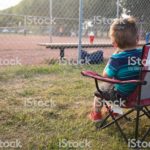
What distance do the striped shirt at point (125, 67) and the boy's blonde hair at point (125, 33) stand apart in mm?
89

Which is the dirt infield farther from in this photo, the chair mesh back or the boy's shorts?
the chair mesh back

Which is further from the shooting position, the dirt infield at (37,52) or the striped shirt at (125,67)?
the dirt infield at (37,52)

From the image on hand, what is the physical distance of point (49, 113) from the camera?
4504 mm

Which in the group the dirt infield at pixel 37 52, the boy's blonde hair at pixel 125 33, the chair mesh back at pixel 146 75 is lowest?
the dirt infield at pixel 37 52

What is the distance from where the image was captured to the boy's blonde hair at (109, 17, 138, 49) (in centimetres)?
358

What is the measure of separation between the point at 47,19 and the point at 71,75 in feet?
10.5

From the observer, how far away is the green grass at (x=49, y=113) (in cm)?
369

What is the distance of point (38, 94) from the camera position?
554 cm

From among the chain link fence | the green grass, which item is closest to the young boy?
the green grass

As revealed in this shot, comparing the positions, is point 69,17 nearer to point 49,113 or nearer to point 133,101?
point 49,113

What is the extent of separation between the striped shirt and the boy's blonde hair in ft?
0.29

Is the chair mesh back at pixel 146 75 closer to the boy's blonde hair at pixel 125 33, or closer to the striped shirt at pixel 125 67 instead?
the striped shirt at pixel 125 67

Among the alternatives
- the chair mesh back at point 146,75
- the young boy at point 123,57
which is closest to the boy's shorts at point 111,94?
the young boy at point 123,57

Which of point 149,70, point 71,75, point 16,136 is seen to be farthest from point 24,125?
point 71,75
